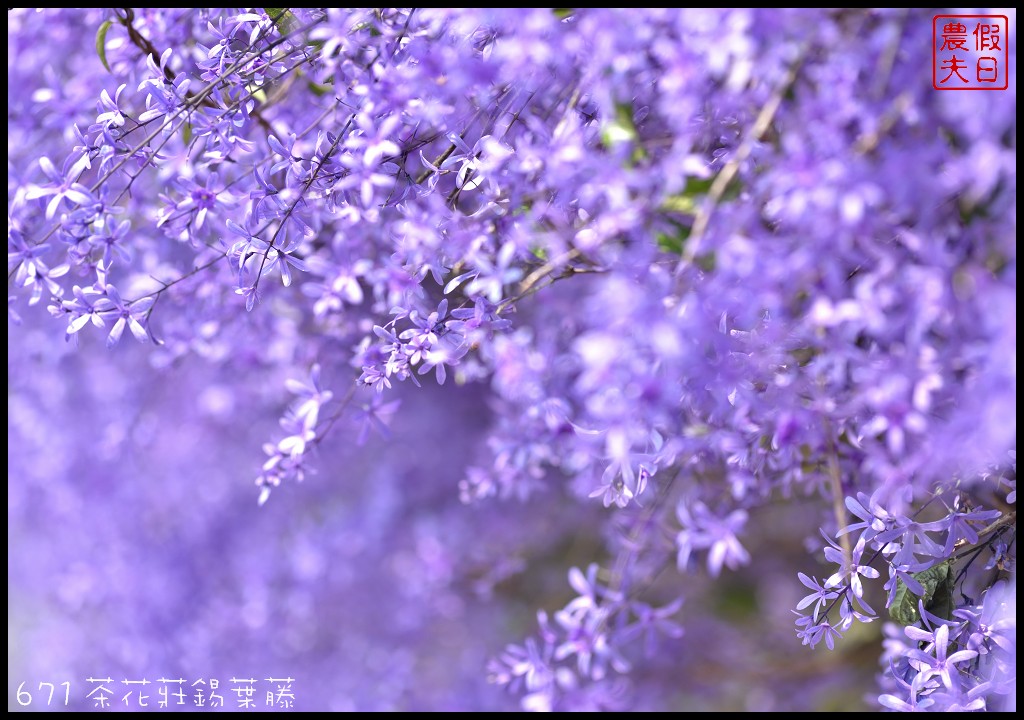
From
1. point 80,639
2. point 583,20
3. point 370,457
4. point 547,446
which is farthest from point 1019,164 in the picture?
point 80,639

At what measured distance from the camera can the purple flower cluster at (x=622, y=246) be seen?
72 centimetres

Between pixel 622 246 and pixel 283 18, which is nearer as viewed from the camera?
pixel 622 246

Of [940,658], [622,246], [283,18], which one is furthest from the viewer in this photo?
[283,18]

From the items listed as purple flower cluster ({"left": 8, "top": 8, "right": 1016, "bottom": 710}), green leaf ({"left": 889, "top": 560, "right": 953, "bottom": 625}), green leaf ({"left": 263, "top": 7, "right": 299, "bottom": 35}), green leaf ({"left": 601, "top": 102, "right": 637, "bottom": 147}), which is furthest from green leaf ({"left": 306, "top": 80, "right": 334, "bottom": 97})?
green leaf ({"left": 889, "top": 560, "right": 953, "bottom": 625})

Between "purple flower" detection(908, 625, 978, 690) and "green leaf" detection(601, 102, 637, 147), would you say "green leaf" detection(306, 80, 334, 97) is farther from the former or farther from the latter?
"purple flower" detection(908, 625, 978, 690)

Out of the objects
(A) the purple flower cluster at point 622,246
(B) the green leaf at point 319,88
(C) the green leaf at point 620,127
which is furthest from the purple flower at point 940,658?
(B) the green leaf at point 319,88

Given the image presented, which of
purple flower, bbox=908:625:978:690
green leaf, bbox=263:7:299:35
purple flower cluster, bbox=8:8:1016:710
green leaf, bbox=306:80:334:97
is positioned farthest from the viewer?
green leaf, bbox=306:80:334:97

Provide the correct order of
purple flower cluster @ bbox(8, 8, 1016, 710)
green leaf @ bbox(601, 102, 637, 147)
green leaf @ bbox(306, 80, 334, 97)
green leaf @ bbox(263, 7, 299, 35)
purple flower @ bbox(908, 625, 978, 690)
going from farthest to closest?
1. green leaf @ bbox(306, 80, 334, 97)
2. green leaf @ bbox(263, 7, 299, 35)
3. purple flower @ bbox(908, 625, 978, 690)
4. green leaf @ bbox(601, 102, 637, 147)
5. purple flower cluster @ bbox(8, 8, 1016, 710)

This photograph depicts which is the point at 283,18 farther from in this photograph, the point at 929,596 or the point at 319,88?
the point at 929,596

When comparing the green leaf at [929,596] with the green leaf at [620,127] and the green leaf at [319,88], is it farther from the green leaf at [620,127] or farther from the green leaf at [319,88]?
the green leaf at [319,88]

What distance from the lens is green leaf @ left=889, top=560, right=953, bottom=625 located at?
1.13 m

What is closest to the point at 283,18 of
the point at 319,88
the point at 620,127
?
the point at 319,88

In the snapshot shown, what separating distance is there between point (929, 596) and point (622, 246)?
0.70 meters

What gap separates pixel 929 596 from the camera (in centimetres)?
113
